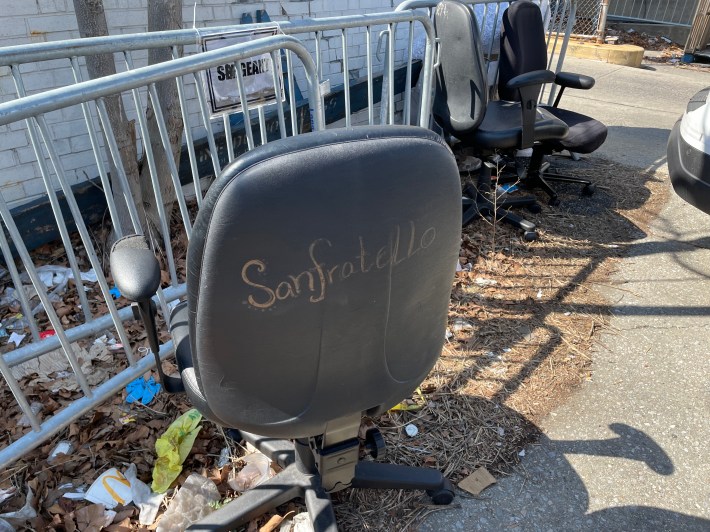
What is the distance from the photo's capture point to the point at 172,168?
208cm

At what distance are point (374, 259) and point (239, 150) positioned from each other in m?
3.10

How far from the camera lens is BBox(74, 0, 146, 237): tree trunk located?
8.86ft

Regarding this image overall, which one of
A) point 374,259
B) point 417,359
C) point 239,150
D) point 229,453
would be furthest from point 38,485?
point 239,150

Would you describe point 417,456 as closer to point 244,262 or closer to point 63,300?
point 244,262

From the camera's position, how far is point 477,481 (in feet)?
6.52

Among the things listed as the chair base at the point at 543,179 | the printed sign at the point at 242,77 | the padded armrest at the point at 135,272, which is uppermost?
the printed sign at the point at 242,77

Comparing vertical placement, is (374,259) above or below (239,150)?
above

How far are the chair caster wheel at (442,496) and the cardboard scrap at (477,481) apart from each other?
0.11 meters

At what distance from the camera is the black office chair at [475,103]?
3.25m

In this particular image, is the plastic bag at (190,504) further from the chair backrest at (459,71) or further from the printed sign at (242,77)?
the chair backrest at (459,71)

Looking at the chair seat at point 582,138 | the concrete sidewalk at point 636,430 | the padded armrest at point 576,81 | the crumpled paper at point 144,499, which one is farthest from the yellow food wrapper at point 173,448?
the padded armrest at point 576,81

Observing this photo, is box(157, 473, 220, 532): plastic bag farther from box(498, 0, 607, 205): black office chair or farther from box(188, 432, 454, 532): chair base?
box(498, 0, 607, 205): black office chair

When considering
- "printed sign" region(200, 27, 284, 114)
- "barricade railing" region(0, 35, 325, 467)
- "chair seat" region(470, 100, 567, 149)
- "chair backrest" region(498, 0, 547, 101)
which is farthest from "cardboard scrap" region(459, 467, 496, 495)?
"chair backrest" region(498, 0, 547, 101)

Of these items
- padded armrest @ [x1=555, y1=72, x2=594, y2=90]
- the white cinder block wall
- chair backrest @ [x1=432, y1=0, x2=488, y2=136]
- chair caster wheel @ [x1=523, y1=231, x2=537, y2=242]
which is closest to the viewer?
the white cinder block wall
